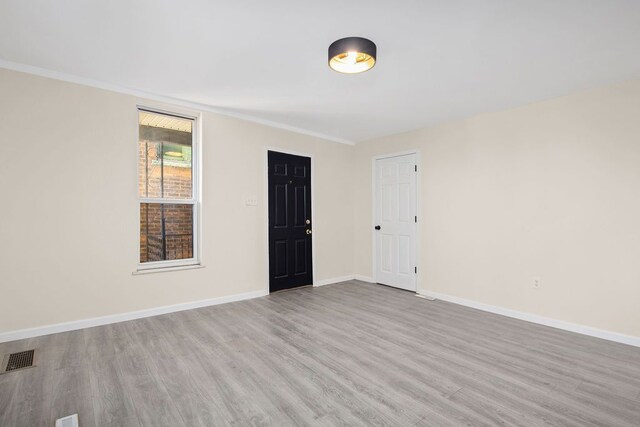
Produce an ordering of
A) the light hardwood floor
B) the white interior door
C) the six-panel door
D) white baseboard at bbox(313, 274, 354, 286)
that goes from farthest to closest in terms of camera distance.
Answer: white baseboard at bbox(313, 274, 354, 286), the white interior door, the six-panel door, the light hardwood floor

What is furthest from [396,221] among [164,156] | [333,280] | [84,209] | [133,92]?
[84,209]

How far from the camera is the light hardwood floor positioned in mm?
1935

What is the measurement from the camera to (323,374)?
2.41 meters

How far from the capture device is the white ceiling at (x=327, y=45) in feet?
6.88

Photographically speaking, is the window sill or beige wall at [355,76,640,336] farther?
the window sill

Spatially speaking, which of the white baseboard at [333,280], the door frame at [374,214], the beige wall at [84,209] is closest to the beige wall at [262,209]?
the beige wall at [84,209]

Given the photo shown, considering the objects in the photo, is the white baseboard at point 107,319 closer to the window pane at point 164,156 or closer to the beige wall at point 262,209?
the beige wall at point 262,209

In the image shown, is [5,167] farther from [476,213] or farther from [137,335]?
[476,213]

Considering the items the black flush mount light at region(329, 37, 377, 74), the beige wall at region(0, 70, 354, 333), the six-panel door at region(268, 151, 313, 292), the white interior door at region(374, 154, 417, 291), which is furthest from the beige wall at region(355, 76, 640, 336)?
the beige wall at region(0, 70, 354, 333)

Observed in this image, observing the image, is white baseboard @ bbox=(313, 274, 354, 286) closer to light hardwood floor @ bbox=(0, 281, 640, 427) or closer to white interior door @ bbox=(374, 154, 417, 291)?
white interior door @ bbox=(374, 154, 417, 291)

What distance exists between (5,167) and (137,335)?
1957 millimetres

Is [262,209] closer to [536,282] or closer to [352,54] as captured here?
[352,54]

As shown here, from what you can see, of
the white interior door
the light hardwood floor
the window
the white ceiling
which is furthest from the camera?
the white interior door

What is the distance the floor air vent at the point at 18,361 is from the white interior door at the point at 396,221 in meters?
4.41
